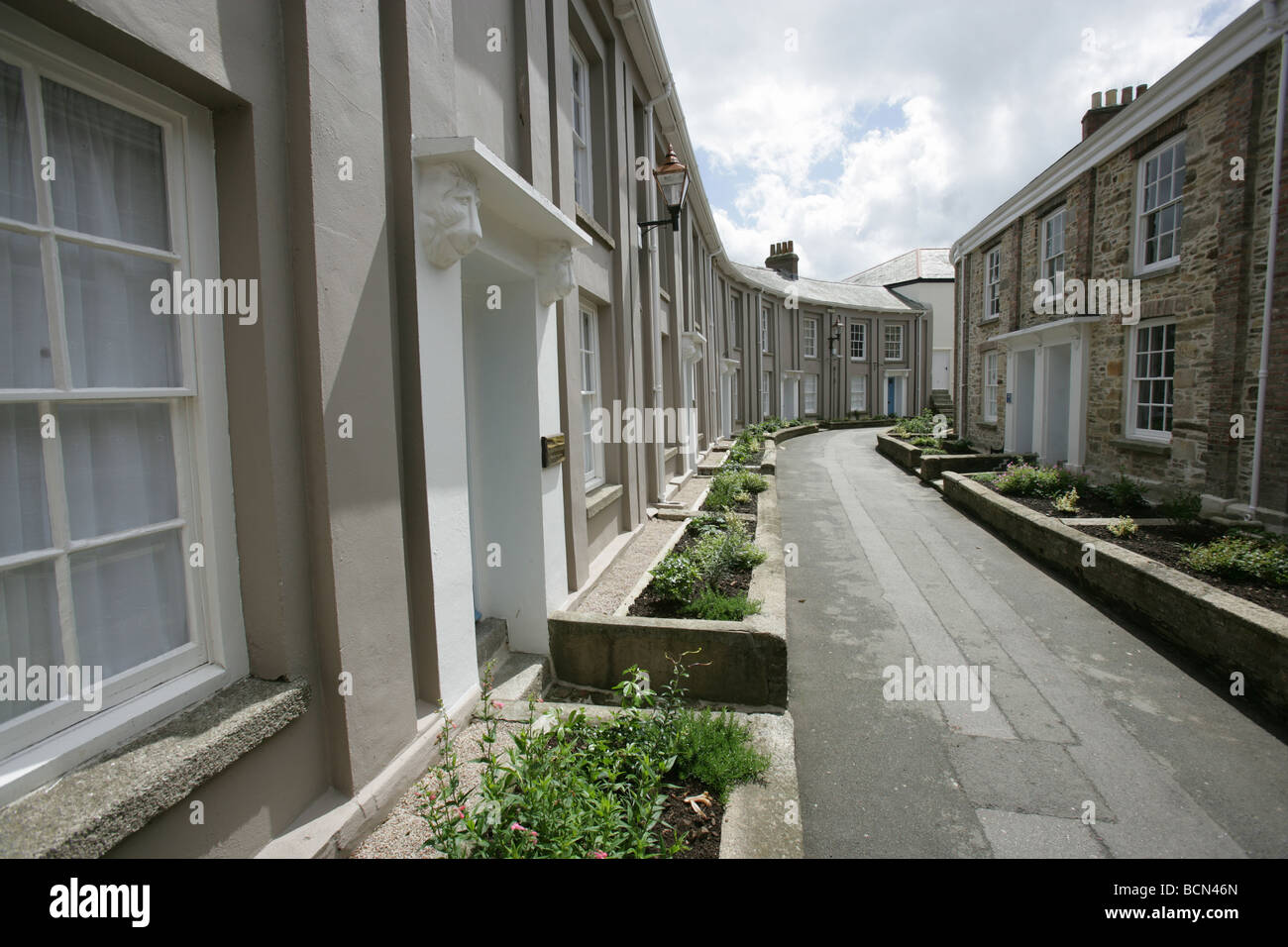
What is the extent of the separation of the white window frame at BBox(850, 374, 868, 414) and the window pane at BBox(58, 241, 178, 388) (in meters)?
35.3

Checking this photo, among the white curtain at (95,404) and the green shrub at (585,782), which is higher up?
the white curtain at (95,404)

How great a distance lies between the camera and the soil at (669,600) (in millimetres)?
5207

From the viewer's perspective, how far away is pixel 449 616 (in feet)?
11.2

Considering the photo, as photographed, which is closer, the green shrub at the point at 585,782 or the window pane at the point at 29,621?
the window pane at the point at 29,621

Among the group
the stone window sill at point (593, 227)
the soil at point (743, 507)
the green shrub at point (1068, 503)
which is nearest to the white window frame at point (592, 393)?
the stone window sill at point (593, 227)

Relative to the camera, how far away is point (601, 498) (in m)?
6.57

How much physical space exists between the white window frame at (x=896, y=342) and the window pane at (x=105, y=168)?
1483 inches

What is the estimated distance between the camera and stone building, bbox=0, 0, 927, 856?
1.80 metres

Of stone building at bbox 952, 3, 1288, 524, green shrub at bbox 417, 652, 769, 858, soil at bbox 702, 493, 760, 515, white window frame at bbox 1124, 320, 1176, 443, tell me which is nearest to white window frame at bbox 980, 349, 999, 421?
stone building at bbox 952, 3, 1288, 524

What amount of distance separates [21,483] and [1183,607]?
7.29 m

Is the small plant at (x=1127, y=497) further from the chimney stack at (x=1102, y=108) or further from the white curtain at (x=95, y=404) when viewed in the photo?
the white curtain at (x=95, y=404)

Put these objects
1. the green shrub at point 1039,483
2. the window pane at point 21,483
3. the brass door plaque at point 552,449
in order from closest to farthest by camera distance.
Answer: the window pane at point 21,483 < the brass door plaque at point 552,449 < the green shrub at point 1039,483
